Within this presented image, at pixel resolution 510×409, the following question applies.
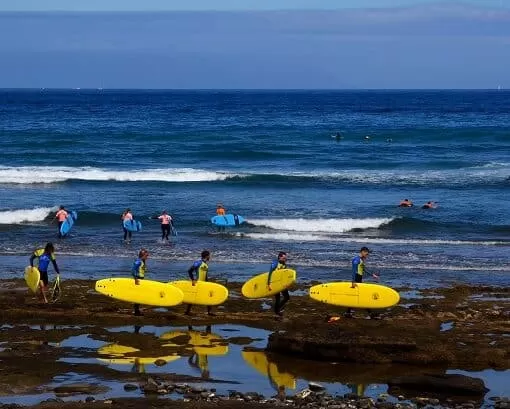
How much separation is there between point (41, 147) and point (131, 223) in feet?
94.2

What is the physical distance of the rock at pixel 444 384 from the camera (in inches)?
576

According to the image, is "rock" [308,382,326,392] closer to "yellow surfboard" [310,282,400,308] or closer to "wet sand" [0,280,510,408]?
"wet sand" [0,280,510,408]

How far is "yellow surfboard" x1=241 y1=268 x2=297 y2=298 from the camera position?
794 inches

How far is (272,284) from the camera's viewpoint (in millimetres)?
20469

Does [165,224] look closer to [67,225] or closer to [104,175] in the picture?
[67,225]

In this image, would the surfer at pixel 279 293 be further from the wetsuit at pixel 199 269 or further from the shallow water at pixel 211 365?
the shallow water at pixel 211 365

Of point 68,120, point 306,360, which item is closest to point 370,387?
point 306,360

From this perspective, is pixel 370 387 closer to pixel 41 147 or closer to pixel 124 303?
pixel 124 303

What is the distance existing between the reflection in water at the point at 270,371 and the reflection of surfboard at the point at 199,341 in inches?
20.9

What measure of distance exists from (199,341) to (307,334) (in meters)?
2.14

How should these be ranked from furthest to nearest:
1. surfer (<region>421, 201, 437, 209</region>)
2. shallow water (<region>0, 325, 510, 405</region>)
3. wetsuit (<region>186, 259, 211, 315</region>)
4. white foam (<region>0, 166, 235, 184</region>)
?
white foam (<region>0, 166, 235, 184</region>) < surfer (<region>421, 201, 437, 209</region>) < wetsuit (<region>186, 259, 211, 315</region>) < shallow water (<region>0, 325, 510, 405</region>)

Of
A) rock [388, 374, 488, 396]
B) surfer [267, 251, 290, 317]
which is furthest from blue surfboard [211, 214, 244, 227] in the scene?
rock [388, 374, 488, 396]

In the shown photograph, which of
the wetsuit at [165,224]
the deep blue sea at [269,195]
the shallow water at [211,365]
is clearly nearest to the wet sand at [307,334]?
the shallow water at [211,365]

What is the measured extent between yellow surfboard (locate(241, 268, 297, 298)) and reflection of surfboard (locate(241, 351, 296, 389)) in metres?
3.27
